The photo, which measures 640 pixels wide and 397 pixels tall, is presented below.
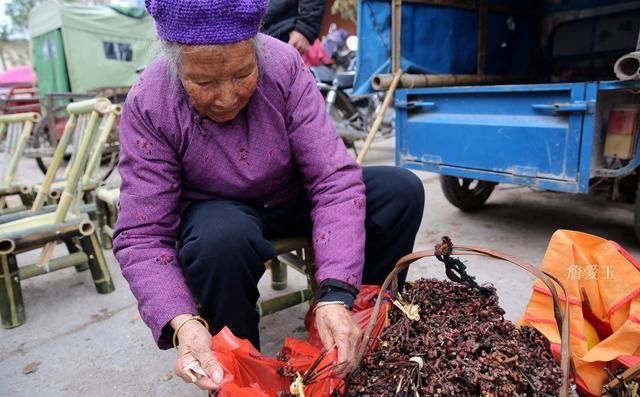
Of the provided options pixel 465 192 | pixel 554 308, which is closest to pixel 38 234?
pixel 554 308

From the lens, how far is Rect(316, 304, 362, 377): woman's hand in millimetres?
1059

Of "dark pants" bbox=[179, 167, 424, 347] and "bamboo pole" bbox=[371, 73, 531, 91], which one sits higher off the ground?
"bamboo pole" bbox=[371, 73, 531, 91]

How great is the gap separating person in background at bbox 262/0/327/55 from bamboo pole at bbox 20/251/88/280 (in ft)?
5.53

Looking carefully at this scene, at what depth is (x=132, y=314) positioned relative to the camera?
2236 mm

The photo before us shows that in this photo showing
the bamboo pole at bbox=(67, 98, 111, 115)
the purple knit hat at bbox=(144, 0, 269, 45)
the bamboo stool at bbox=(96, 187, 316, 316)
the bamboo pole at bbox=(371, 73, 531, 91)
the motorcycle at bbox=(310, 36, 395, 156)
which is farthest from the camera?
the motorcycle at bbox=(310, 36, 395, 156)

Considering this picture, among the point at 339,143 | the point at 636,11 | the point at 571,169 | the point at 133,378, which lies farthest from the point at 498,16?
the point at 133,378

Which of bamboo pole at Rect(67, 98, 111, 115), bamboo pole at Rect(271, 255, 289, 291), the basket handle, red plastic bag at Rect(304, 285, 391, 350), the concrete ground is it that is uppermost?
bamboo pole at Rect(67, 98, 111, 115)

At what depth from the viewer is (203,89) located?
3.72 feet

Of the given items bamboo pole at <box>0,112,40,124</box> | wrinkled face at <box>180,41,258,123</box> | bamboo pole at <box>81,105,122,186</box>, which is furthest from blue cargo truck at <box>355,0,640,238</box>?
bamboo pole at <box>0,112,40,124</box>

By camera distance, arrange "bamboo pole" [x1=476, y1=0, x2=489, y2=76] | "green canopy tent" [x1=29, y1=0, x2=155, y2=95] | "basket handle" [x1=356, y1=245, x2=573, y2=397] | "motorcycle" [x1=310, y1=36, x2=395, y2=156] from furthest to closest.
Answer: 1. "green canopy tent" [x1=29, y1=0, x2=155, y2=95]
2. "motorcycle" [x1=310, y1=36, x2=395, y2=156]
3. "bamboo pole" [x1=476, y1=0, x2=489, y2=76]
4. "basket handle" [x1=356, y1=245, x2=573, y2=397]

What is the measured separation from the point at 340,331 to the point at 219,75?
0.68 m

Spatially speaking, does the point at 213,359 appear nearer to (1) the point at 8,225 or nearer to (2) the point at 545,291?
(2) the point at 545,291

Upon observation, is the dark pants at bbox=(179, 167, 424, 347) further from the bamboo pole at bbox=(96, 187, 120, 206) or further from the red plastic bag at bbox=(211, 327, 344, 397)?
the bamboo pole at bbox=(96, 187, 120, 206)

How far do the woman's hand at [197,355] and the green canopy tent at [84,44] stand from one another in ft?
28.6
